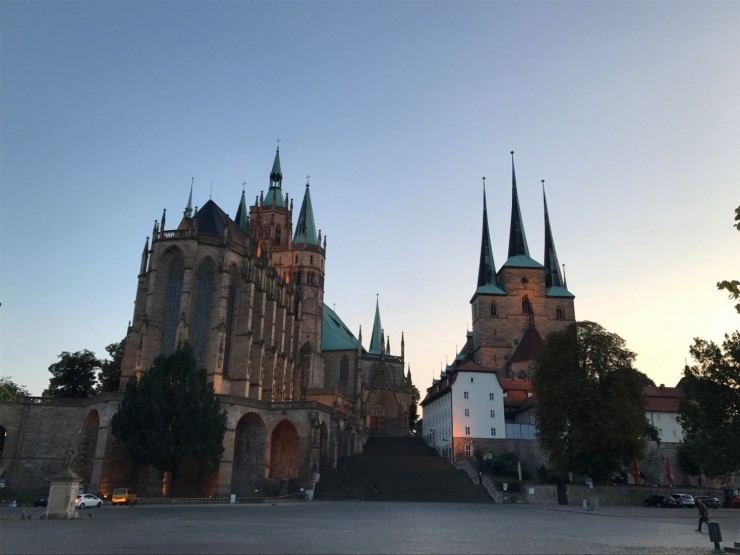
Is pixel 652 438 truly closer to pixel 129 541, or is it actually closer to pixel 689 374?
pixel 689 374

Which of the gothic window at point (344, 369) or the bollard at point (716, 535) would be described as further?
the gothic window at point (344, 369)

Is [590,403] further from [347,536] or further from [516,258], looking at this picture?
[516,258]

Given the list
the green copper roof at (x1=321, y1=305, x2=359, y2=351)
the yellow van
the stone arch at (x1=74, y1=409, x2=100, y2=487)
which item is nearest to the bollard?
the yellow van

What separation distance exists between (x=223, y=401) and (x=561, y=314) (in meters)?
56.8

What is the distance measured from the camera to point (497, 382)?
5959 centimetres

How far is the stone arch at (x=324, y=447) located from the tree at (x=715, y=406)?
27115mm

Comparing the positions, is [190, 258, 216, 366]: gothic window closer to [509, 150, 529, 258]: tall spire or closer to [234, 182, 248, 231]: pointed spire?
[234, 182, 248, 231]: pointed spire

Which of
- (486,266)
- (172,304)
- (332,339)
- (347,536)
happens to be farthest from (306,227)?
(347,536)

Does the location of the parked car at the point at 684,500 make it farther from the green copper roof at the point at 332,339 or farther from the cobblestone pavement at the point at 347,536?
the green copper roof at the point at 332,339

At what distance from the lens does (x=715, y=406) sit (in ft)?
116

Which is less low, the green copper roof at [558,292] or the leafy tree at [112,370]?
the green copper roof at [558,292]

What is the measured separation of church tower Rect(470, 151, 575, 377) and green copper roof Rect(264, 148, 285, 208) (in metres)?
32.5

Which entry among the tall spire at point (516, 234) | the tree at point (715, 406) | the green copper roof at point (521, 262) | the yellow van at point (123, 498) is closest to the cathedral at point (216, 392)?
the yellow van at point (123, 498)

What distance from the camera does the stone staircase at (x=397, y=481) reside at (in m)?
43.7
